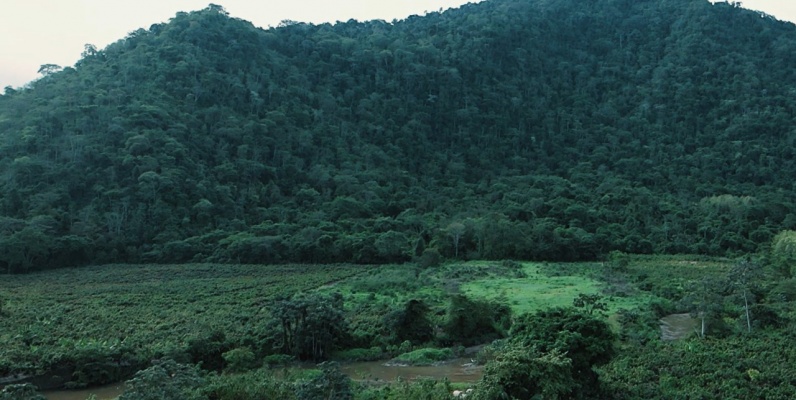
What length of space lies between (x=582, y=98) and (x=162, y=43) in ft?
302

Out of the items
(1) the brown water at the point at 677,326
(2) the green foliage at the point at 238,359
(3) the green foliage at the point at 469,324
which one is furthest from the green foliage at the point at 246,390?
(1) the brown water at the point at 677,326

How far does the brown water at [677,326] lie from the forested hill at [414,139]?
28.6 metres

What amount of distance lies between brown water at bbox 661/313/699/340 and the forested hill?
93.9 ft

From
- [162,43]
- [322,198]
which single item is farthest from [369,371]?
[162,43]

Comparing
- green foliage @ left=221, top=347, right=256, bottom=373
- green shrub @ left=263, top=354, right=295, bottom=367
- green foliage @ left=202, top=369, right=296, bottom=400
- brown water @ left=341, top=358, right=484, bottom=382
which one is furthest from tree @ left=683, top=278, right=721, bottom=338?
green foliage @ left=221, top=347, right=256, bottom=373

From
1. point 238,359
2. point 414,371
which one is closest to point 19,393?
point 238,359

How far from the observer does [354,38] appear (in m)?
156

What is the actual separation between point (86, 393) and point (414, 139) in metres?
95.8

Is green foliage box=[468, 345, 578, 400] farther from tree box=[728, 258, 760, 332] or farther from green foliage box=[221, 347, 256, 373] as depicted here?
tree box=[728, 258, 760, 332]

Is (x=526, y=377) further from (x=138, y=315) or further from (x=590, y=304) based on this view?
(x=138, y=315)

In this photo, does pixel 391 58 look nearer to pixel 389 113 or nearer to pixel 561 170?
pixel 389 113

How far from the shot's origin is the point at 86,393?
30.2 m

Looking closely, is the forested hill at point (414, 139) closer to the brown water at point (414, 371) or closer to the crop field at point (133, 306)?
the crop field at point (133, 306)

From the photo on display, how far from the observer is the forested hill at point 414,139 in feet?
244
